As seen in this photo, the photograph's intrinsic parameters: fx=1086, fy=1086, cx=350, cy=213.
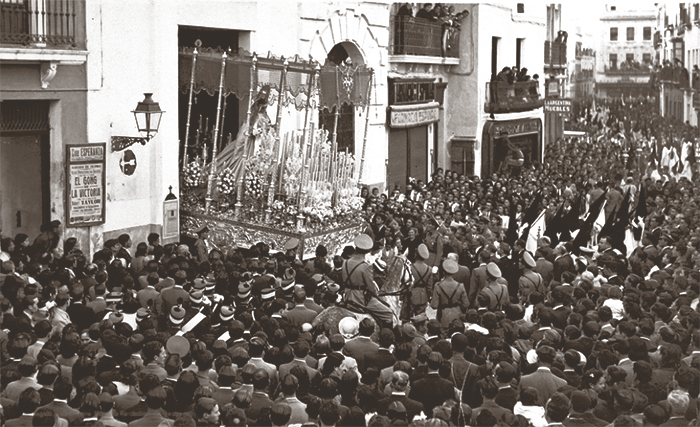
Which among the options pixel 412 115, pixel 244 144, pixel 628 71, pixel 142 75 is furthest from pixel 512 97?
pixel 628 71

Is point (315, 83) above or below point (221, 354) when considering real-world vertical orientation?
above

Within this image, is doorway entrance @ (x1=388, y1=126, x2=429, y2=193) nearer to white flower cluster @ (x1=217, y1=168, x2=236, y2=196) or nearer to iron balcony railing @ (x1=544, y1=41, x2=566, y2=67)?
white flower cluster @ (x1=217, y1=168, x2=236, y2=196)

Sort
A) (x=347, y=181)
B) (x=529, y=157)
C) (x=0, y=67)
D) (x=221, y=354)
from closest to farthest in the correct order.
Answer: (x=221, y=354) < (x=0, y=67) < (x=347, y=181) < (x=529, y=157)

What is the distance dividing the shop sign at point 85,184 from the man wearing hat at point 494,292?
6.08 m

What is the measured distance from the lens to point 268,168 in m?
16.3

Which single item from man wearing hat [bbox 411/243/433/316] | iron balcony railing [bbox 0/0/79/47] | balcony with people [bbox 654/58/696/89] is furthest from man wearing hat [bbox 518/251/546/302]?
balcony with people [bbox 654/58/696/89]

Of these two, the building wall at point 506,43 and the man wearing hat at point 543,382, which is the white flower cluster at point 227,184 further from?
the building wall at point 506,43

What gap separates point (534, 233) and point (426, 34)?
9136mm

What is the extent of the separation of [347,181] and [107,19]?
178 inches

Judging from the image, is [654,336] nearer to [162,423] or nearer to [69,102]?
[162,423]

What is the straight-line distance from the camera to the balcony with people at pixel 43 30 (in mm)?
13781

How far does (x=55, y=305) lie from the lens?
9828 millimetres

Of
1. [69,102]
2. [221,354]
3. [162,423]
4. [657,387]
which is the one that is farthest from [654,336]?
[69,102]

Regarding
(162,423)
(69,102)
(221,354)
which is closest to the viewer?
(162,423)
